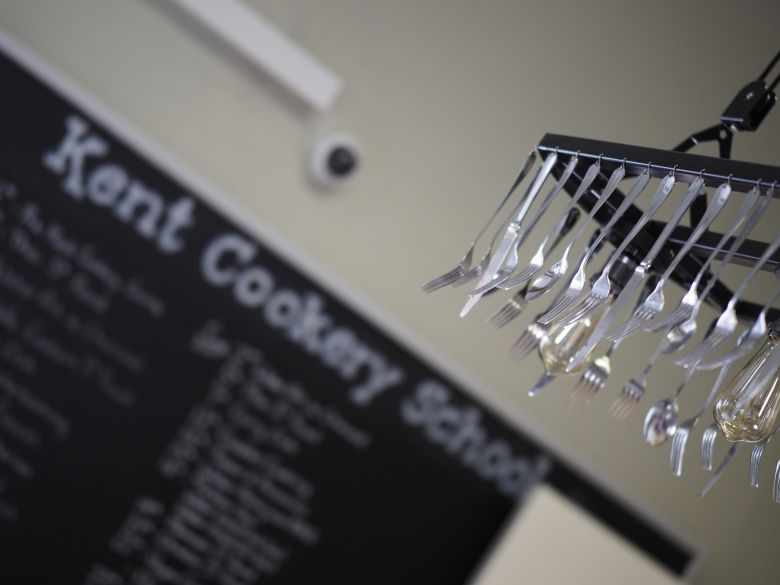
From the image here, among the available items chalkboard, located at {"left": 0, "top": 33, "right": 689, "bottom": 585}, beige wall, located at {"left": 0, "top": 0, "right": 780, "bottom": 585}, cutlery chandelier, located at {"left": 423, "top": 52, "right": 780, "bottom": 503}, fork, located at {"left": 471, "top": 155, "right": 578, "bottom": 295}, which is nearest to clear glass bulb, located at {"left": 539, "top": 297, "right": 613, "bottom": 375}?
cutlery chandelier, located at {"left": 423, "top": 52, "right": 780, "bottom": 503}

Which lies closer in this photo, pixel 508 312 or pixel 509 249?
pixel 509 249

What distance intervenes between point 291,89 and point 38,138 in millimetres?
636

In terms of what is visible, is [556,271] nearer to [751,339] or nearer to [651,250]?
[651,250]

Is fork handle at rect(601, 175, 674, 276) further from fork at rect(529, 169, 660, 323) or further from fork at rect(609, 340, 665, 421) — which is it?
fork at rect(609, 340, 665, 421)

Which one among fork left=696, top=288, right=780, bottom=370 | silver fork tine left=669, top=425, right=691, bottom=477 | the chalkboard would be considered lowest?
the chalkboard

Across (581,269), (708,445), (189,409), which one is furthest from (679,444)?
(189,409)

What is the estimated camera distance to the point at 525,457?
8.77 ft

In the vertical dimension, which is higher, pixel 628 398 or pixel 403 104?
pixel 403 104

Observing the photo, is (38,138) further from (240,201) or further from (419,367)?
(419,367)

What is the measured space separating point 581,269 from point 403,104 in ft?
5.06

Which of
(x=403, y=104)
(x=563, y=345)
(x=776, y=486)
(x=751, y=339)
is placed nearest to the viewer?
(x=751, y=339)

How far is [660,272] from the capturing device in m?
1.09

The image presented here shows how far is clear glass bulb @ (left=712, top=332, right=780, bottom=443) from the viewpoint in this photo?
3.09ft

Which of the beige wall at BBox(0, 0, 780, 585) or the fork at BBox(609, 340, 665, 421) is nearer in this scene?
the fork at BBox(609, 340, 665, 421)
